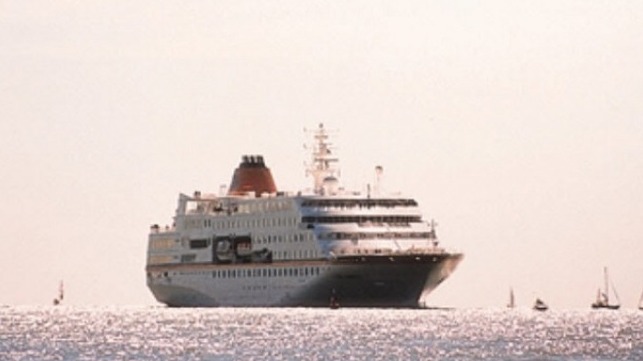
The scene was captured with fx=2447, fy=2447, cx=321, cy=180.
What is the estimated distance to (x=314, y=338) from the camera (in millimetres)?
135250

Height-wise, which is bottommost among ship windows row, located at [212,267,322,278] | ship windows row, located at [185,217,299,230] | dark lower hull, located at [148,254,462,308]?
dark lower hull, located at [148,254,462,308]

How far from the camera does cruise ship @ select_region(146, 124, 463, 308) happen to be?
170 m

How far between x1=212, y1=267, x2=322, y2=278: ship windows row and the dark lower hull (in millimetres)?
388

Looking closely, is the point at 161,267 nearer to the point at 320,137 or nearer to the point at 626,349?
the point at 320,137

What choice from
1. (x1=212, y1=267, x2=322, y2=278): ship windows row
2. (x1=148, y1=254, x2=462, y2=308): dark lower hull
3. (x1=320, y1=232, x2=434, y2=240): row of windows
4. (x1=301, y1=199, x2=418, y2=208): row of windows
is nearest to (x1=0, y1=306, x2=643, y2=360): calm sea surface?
(x1=148, y1=254, x2=462, y2=308): dark lower hull

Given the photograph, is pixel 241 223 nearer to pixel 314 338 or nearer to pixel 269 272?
pixel 269 272

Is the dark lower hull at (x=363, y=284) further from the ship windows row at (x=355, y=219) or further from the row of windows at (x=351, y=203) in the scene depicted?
the row of windows at (x=351, y=203)

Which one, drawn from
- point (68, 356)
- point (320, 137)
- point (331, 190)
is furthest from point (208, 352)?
point (320, 137)

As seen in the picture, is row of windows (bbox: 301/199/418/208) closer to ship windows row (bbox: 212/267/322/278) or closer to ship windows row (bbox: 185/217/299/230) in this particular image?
ship windows row (bbox: 185/217/299/230)

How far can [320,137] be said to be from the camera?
641ft

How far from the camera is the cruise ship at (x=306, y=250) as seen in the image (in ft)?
556

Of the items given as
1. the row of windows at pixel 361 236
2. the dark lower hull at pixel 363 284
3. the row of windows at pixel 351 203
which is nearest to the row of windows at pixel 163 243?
the dark lower hull at pixel 363 284

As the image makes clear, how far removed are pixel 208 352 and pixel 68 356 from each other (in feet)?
22.9

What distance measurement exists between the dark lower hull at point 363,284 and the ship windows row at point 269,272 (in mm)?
388
